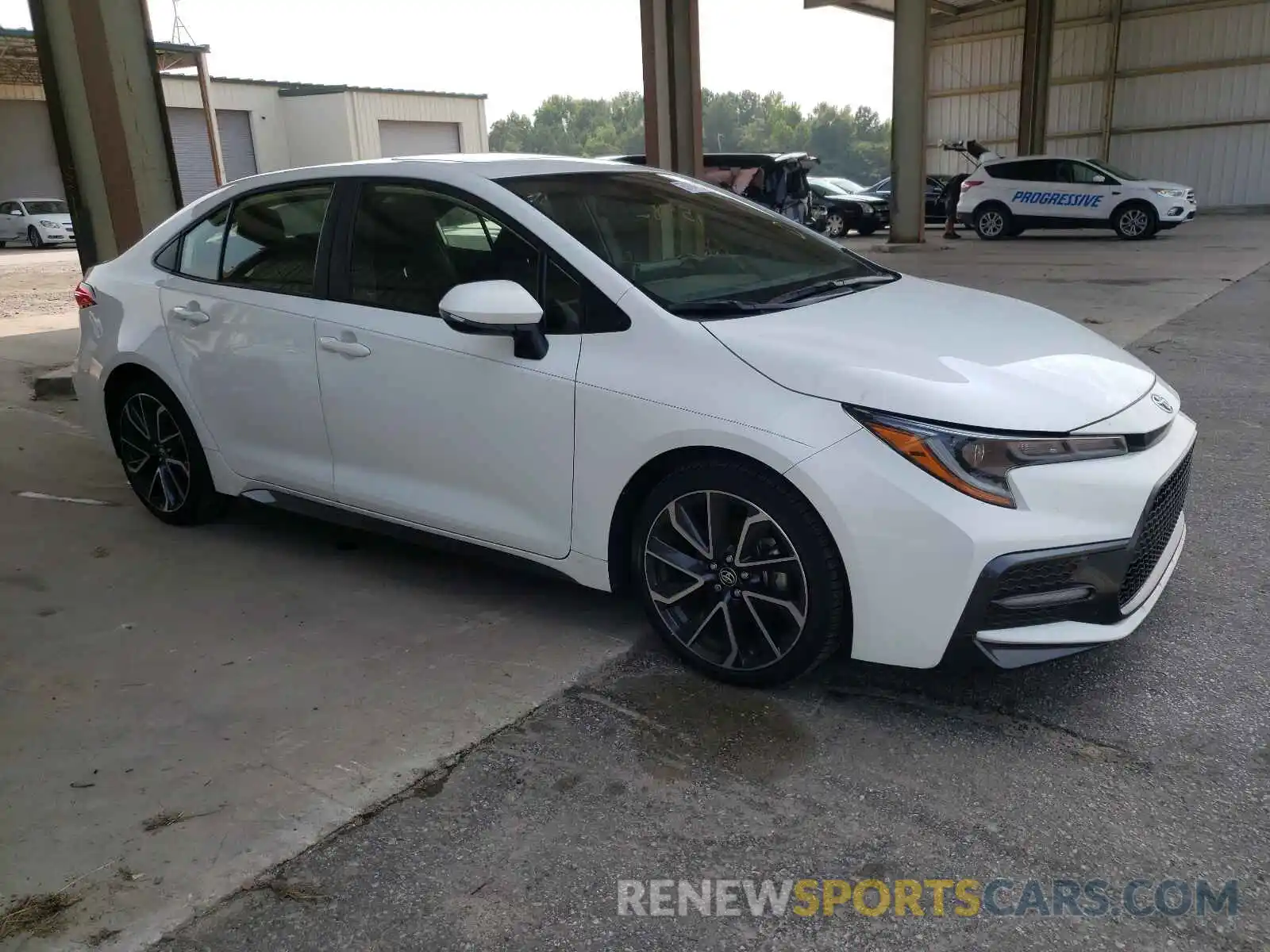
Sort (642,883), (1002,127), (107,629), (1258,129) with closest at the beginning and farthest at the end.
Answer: (642,883) < (107,629) < (1258,129) < (1002,127)

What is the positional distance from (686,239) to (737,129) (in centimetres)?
9958

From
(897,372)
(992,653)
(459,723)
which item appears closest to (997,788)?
(992,653)

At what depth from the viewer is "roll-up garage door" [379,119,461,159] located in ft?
136

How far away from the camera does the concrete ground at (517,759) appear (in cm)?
220

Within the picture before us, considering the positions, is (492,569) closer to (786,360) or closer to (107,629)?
(107,629)

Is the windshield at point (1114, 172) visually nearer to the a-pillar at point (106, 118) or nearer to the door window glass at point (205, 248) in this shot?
the a-pillar at point (106, 118)

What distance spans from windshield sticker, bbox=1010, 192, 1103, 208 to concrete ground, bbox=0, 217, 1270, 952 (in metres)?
17.2

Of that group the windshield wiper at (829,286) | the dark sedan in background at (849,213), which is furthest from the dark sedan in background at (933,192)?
the windshield wiper at (829,286)

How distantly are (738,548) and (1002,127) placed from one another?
30481 mm

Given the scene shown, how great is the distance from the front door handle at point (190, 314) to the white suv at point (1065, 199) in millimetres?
18892

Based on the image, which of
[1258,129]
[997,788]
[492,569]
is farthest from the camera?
[1258,129]

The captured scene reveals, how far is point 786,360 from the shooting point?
2.75 meters

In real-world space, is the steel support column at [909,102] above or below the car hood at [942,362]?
above

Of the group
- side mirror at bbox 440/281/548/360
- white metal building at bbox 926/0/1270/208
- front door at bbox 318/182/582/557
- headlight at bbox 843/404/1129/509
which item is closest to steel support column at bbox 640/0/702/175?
front door at bbox 318/182/582/557
